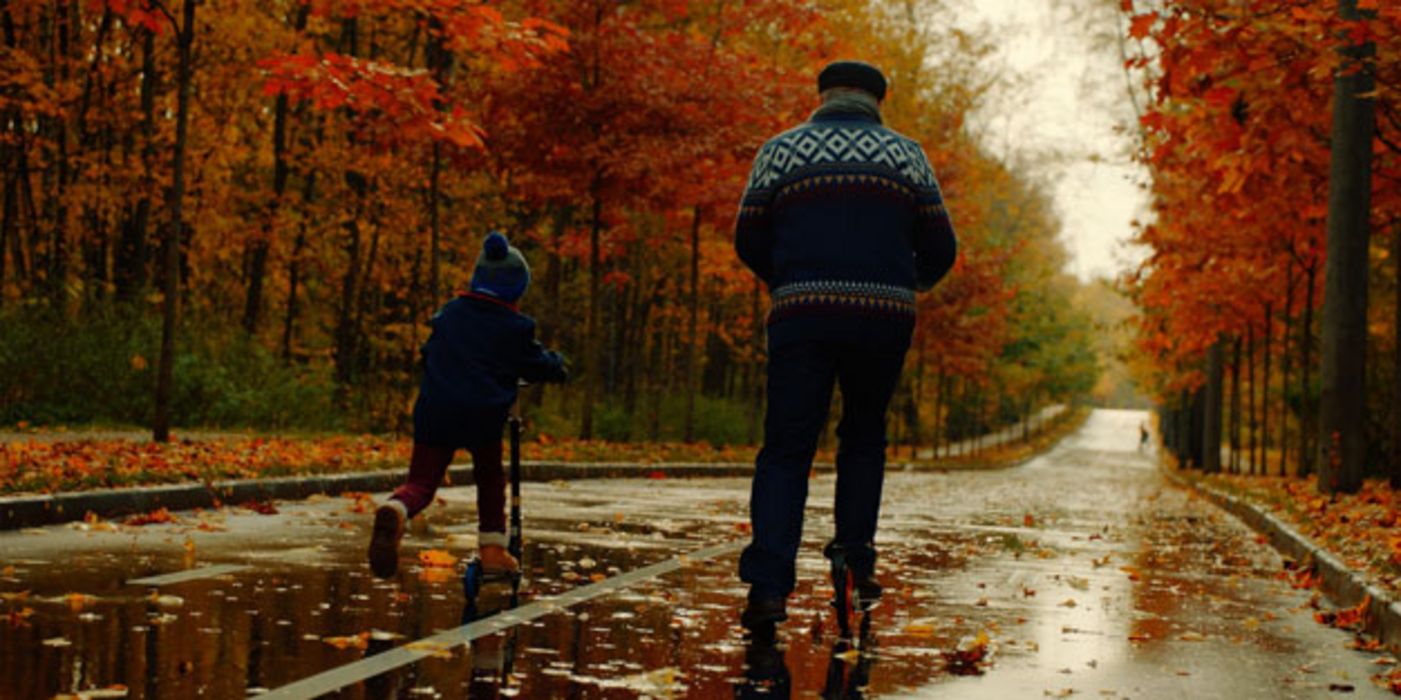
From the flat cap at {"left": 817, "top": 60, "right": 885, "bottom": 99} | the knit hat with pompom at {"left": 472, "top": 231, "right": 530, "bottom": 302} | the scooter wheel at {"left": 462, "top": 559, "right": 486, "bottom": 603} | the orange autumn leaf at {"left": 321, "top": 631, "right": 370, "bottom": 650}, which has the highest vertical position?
the flat cap at {"left": 817, "top": 60, "right": 885, "bottom": 99}

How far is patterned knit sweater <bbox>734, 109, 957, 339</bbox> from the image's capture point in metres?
6.19

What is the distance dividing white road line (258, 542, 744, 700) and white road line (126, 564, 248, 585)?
63.6 inches

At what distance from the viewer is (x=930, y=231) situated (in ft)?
21.3

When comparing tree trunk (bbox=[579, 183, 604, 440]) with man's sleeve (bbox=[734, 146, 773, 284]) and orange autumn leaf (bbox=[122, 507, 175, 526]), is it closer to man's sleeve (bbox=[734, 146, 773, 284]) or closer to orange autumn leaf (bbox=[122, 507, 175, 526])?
orange autumn leaf (bbox=[122, 507, 175, 526])

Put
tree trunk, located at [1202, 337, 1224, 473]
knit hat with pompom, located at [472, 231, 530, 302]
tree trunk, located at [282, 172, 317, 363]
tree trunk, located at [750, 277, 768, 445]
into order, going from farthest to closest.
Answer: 1. tree trunk, located at [1202, 337, 1224, 473]
2. tree trunk, located at [750, 277, 768, 445]
3. tree trunk, located at [282, 172, 317, 363]
4. knit hat with pompom, located at [472, 231, 530, 302]

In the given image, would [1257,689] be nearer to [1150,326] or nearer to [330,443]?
[330,443]

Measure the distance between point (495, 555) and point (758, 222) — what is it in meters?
1.99

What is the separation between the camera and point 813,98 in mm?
26953

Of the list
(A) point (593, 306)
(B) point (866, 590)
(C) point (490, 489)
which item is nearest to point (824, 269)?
(B) point (866, 590)

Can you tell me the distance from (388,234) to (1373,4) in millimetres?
22989

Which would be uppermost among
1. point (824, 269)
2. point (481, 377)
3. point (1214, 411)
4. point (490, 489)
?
point (1214, 411)

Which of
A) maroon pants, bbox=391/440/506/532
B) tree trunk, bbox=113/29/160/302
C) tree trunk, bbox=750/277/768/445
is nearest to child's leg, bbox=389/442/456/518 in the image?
maroon pants, bbox=391/440/506/532

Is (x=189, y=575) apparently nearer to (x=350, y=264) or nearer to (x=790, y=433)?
(x=790, y=433)

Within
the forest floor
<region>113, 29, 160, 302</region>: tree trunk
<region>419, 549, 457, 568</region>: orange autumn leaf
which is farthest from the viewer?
<region>113, 29, 160, 302</region>: tree trunk
